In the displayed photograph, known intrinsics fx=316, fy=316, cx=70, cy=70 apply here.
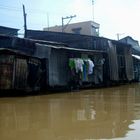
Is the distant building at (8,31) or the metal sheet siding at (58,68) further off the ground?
the distant building at (8,31)

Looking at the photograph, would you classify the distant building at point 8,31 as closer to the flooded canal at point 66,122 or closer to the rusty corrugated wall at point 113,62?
the rusty corrugated wall at point 113,62

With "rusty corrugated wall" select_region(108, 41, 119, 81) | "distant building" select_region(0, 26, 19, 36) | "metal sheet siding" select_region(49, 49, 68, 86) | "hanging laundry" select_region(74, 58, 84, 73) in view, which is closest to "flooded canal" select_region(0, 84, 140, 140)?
"metal sheet siding" select_region(49, 49, 68, 86)

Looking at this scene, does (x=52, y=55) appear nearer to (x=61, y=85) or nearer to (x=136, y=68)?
(x=61, y=85)

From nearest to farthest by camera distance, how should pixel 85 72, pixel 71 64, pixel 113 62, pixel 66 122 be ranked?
pixel 66 122 → pixel 71 64 → pixel 85 72 → pixel 113 62

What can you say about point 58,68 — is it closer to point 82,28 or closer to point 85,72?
point 85,72

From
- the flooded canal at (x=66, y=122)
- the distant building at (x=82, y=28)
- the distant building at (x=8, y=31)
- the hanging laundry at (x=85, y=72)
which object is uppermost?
the distant building at (x=82, y=28)

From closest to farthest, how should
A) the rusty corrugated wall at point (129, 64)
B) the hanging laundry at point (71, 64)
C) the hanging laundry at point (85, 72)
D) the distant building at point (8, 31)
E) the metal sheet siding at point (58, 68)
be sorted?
1. the metal sheet siding at point (58, 68)
2. the hanging laundry at point (71, 64)
3. the hanging laundry at point (85, 72)
4. the rusty corrugated wall at point (129, 64)
5. the distant building at point (8, 31)

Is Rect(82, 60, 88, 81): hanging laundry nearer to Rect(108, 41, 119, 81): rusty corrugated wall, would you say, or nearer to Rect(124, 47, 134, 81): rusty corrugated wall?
Rect(108, 41, 119, 81): rusty corrugated wall

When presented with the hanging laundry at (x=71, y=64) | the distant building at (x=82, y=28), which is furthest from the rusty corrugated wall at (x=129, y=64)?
the distant building at (x=82, y=28)

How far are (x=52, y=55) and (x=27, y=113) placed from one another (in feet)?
26.9

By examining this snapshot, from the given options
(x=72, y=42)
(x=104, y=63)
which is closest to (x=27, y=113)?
(x=104, y=63)

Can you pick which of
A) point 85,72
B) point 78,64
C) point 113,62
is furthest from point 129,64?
point 78,64

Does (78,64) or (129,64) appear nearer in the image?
(78,64)

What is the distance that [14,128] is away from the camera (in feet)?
24.4
